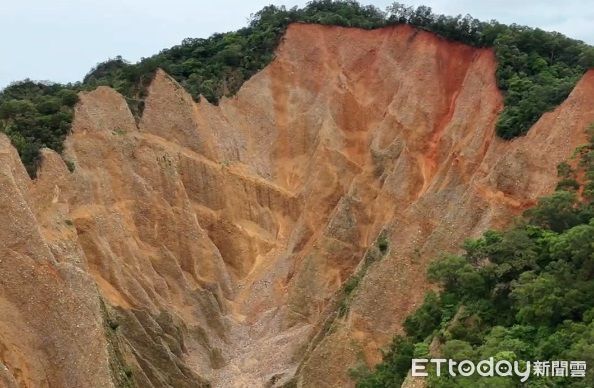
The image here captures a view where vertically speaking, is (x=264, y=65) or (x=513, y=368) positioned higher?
(x=264, y=65)

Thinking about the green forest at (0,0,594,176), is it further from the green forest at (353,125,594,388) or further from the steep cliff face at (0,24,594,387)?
the green forest at (353,125,594,388)

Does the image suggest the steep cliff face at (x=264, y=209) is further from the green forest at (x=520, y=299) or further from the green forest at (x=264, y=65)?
the green forest at (x=520, y=299)

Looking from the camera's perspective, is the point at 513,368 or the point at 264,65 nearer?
the point at 513,368

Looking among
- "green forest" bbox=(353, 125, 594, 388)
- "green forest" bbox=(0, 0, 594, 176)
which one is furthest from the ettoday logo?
"green forest" bbox=(0, 0, 594, 176)

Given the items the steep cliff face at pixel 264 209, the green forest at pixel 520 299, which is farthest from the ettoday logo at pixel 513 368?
the steep cliff face at pixel 264 209

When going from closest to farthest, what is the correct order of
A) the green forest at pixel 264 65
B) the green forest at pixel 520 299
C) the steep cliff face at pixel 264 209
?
the green forest at pixel 520 299
the steep cliff face at pixel 264 209
the green forest at pixel 264 65

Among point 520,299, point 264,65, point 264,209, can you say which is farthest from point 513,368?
point 264,65

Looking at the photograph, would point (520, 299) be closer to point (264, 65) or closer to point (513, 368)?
point (513, 368)
